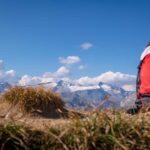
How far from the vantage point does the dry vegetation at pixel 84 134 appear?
5008mm

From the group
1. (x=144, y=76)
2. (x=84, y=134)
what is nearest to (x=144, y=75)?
(x=144, y=76)

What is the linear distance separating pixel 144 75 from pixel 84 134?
6.68m

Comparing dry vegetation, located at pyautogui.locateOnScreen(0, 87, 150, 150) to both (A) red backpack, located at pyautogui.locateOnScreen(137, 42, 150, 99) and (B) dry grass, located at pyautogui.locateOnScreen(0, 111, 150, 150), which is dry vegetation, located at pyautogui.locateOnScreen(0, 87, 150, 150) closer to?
(B) dry grass, located at pyautogui.locateOnScreen(0, 111, 150, 150)

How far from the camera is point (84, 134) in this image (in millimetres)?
5098

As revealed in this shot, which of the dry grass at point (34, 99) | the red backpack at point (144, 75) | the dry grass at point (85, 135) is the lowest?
the dry grass at point (85, 135)

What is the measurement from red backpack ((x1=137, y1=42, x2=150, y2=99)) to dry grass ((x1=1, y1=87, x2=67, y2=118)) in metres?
1.88

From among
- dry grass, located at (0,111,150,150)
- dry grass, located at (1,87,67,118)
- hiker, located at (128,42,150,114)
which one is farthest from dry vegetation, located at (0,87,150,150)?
hiker, located at (128,42,150,114)

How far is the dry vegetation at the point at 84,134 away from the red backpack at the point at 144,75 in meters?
5.80

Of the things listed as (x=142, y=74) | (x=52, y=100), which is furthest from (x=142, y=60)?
(x=52, y=100)

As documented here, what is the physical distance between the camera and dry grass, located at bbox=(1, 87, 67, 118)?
37.3 ft

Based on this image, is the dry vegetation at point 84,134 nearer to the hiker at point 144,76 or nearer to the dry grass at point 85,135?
the dry grass at point 85,135

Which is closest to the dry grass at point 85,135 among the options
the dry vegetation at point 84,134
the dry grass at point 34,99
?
the dry vegetation at point 84,134

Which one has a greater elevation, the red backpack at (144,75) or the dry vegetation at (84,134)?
the red backpack at (144,75)

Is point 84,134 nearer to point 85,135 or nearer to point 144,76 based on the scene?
point 85,135
